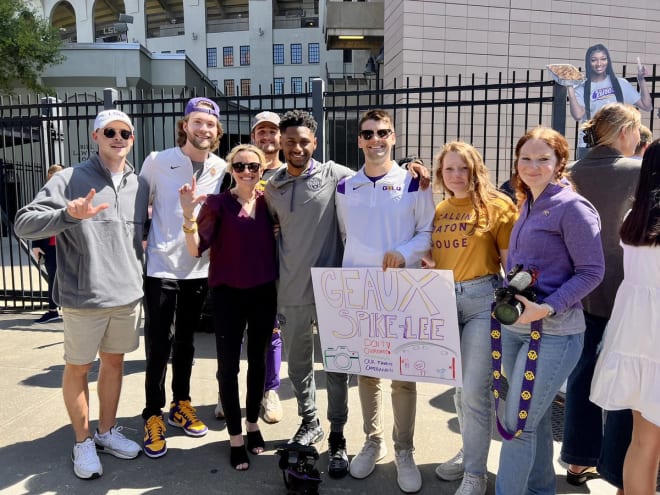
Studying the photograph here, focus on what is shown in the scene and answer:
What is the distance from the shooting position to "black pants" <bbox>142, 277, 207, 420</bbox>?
3.44 meters

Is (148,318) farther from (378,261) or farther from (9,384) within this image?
(9,384)

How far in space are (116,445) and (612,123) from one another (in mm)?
3559

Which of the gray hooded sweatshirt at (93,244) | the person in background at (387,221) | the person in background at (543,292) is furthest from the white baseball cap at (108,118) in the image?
the person in background at (543,292)

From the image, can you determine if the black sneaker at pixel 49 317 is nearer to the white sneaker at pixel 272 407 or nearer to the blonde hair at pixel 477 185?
the white sneaker at pixel 272 407

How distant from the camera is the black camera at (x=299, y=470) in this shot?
2830 mm

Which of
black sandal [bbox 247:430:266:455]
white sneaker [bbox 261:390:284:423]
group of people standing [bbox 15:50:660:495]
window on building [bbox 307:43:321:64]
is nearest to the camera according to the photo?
group of people standing [bbox 15:50:660:495]

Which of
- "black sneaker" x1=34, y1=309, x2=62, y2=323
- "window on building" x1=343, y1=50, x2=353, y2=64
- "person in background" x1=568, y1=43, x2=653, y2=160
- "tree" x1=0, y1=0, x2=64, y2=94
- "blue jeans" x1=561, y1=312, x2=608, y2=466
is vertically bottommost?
"black sneaker" x1=34, y1=309, x2=62, y2=323

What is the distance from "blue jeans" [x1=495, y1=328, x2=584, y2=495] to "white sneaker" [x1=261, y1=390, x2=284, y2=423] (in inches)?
72.8

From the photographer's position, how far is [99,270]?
10.0ft

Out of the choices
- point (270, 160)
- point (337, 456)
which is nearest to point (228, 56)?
point (270, 160)

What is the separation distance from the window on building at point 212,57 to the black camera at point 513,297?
46781 millimetres

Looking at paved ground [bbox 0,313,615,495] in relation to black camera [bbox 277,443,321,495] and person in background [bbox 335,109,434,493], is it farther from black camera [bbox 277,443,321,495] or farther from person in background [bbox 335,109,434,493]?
person in background [bbox 335,109,434,493]

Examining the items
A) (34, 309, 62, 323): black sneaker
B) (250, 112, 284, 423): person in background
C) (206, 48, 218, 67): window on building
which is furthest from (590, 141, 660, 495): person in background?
(206, 48, 218, 67): window on building

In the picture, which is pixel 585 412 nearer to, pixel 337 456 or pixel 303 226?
pixel 337 456
